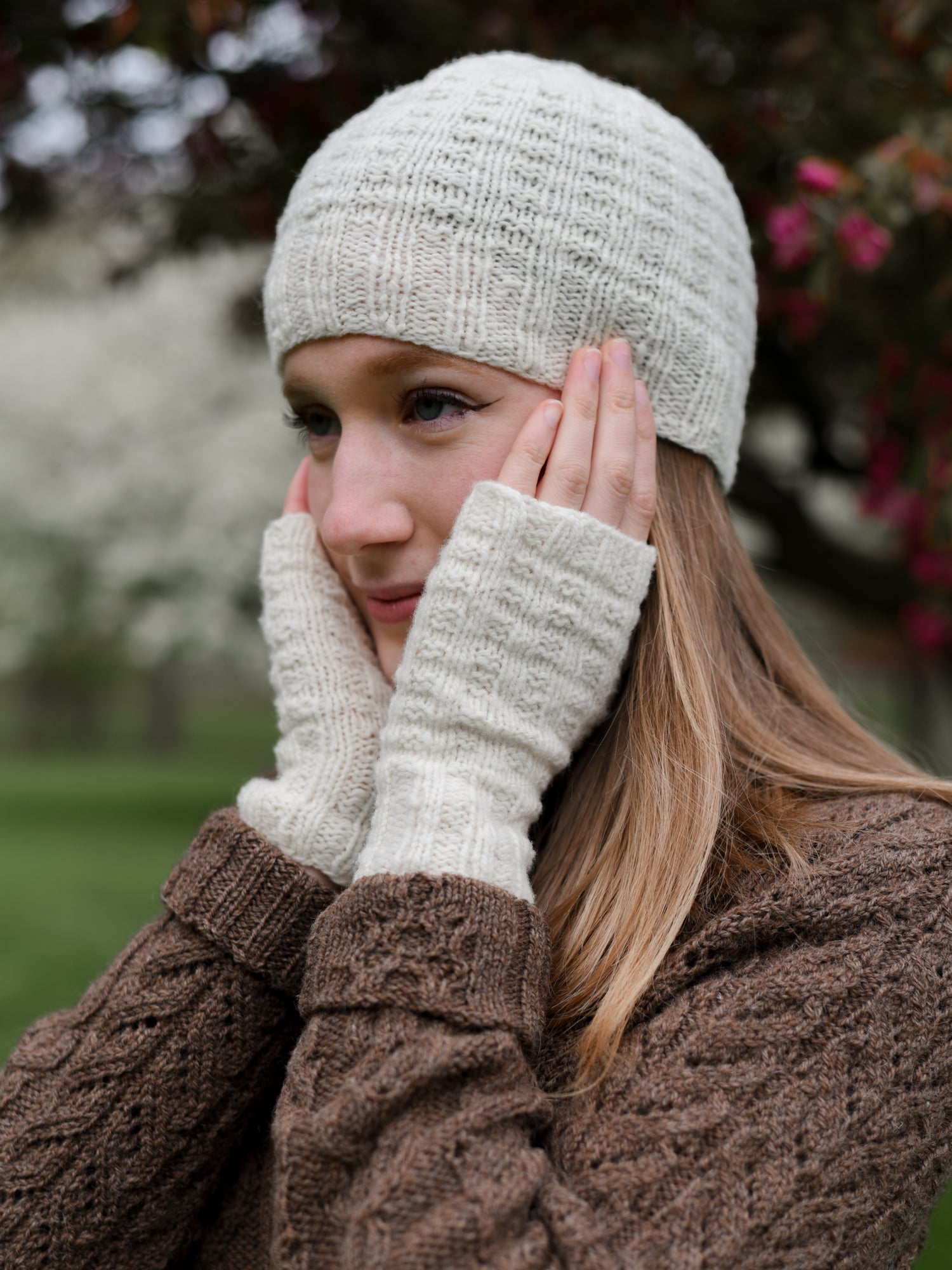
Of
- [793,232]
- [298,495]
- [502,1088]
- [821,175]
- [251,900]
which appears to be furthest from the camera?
[793,232]

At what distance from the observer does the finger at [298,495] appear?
2406mm

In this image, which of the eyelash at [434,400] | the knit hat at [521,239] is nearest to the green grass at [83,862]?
the eyelash at [434,400]

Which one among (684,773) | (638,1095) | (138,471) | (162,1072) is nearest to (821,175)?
(684,773)

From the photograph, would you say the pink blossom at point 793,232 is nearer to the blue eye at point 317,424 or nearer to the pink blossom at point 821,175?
the pink blossom at point 821,175

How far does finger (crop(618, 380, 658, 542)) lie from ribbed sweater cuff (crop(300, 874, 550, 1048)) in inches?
25.0

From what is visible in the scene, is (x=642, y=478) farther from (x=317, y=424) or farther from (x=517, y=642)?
(x=317, y=424)

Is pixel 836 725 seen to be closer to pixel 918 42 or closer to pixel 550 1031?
pixel 550 1031

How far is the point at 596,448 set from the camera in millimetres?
1879

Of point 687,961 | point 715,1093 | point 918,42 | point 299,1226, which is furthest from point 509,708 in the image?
point 918,42

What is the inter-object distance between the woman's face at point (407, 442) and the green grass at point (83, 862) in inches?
27.3

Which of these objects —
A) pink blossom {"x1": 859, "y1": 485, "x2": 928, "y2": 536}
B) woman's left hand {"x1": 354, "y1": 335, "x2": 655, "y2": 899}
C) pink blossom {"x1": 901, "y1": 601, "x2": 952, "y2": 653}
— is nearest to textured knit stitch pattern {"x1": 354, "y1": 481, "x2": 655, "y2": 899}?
woman's left hand {"x1": 354, "y1": 335, "x2": 655, "y2": 899}

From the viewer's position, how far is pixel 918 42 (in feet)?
11.8

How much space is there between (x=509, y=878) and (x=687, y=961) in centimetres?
26

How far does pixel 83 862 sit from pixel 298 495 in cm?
840
